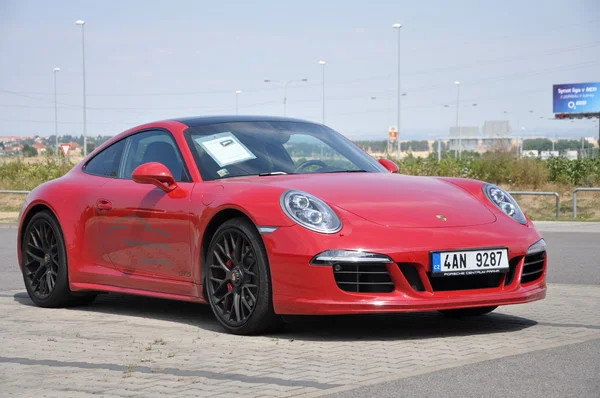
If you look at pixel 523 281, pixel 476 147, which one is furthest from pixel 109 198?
pixel 476 147

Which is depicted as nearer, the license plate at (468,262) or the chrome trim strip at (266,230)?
the license plate at (468,262)

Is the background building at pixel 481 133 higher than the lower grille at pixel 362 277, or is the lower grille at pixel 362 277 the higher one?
the background building at pixel 481 133

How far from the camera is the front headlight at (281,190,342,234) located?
20.4ft

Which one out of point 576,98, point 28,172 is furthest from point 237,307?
point 576,98

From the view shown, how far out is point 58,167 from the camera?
39.3 meters

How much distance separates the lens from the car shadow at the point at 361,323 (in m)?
6.52

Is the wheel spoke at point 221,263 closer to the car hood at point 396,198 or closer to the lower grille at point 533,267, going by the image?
the car hood at point 396,198

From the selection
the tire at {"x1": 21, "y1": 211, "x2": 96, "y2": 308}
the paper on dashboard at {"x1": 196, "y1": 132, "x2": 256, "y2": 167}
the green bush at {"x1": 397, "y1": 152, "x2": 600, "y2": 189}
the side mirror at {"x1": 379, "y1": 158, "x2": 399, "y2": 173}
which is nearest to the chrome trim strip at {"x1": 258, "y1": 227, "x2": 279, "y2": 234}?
the paper on dashboard at {"x1": 196, "y1": 132, "x2": 256, "y2": 167}

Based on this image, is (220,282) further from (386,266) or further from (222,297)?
(386,266)

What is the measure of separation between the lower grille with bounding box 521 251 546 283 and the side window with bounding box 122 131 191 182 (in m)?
2.30

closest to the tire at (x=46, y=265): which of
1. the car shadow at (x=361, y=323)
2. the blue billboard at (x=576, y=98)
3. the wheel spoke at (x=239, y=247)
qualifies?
the car shadow at (x=361, y=323)

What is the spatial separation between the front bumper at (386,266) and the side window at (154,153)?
4.34ft

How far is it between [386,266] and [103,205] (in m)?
2.61

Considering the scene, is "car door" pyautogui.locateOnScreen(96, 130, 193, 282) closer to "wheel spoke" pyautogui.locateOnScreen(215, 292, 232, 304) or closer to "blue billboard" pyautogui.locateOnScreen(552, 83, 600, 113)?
"wheel spoke" pyautogui.locateOnScreen(215, 292, 232, 304)
